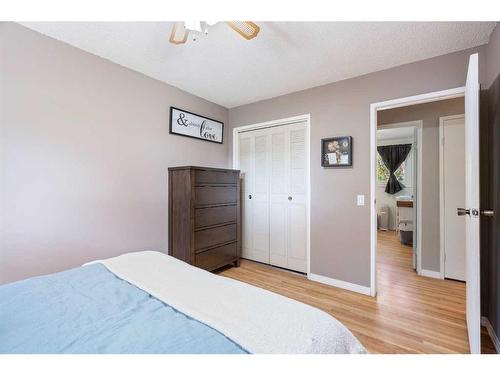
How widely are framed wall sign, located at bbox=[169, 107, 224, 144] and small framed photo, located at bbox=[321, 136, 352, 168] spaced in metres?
1.51

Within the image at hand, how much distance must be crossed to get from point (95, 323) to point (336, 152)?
99.3 inches

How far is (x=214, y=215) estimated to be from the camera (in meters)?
2.84

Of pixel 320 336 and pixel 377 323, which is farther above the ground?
pixel 320 336

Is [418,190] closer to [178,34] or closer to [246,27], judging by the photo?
[246,27]

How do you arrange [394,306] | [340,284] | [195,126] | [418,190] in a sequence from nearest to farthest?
[394,306], [340,284], [418,190], [195,126]

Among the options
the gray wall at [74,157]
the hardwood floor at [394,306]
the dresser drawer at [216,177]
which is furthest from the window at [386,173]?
the gray wall at [74,157]

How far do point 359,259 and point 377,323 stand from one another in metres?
0.70

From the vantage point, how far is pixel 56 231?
1.93 m

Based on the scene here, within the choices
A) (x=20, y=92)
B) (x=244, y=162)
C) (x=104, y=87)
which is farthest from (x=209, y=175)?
(x=20, y=92)

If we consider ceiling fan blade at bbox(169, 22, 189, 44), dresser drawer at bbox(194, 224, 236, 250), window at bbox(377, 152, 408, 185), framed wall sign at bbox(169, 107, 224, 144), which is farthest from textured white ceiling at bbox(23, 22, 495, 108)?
window at bbox(377, 152, 408, 185)

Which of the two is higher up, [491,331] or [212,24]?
[212,24]

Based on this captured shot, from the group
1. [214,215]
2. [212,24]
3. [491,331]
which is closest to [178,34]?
[212,24]
